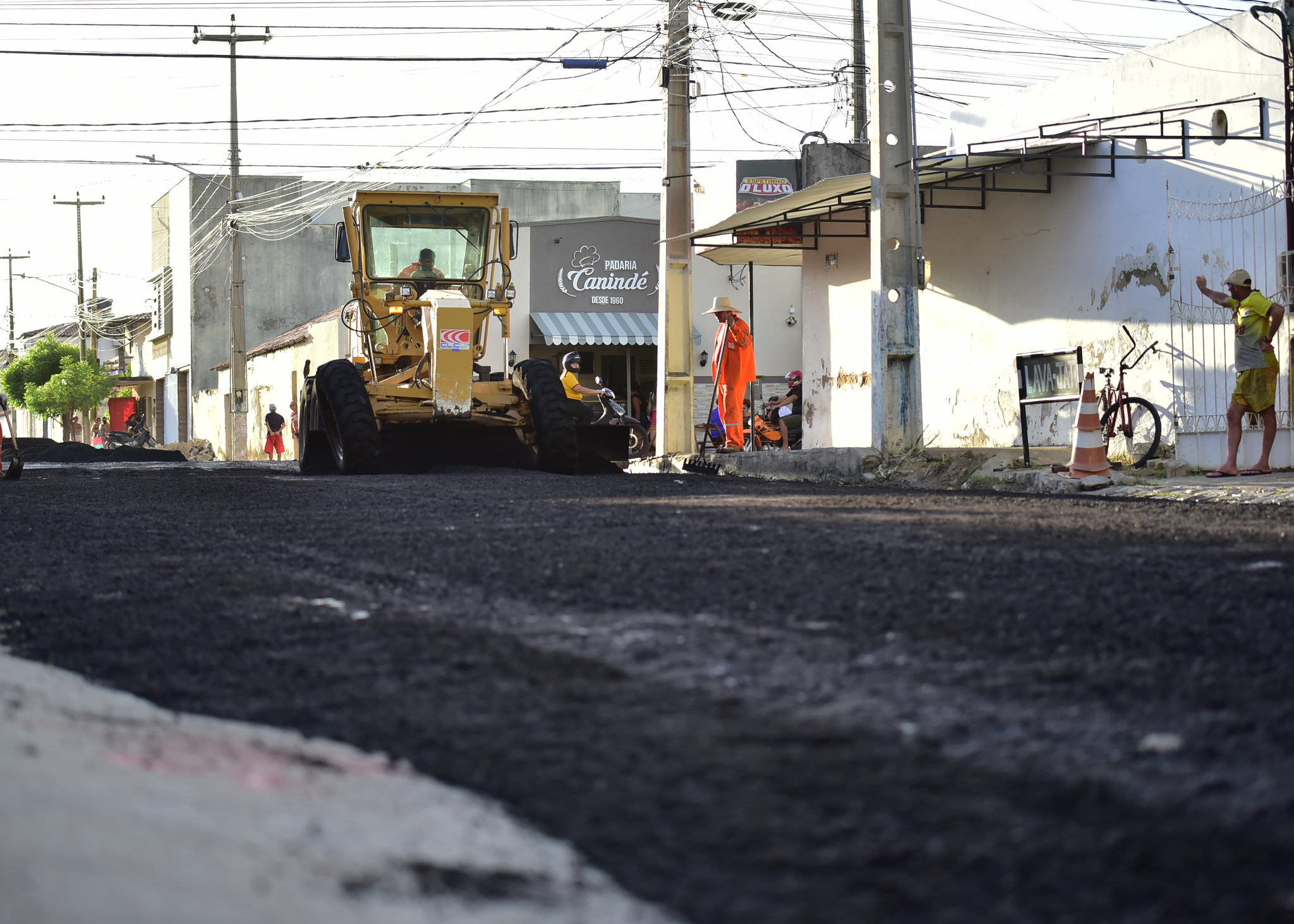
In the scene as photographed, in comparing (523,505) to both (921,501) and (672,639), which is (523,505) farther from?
(672,639)

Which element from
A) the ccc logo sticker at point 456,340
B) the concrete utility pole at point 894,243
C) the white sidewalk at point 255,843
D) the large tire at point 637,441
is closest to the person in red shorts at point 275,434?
the large tire at point 637,441

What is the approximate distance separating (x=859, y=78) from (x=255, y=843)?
2492cm

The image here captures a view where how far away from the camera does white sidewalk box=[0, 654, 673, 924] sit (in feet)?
6.13

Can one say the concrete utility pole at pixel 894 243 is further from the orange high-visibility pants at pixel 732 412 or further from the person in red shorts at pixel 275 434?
the person in red shorts at pixel 275 434

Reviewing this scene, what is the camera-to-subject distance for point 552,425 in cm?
1284

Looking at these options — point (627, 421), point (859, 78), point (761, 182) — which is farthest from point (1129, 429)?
point (859, 78)

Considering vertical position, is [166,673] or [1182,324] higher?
[1182,324]

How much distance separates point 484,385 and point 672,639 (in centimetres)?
1044

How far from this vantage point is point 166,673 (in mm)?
3611

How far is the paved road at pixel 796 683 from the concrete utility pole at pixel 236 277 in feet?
93.5

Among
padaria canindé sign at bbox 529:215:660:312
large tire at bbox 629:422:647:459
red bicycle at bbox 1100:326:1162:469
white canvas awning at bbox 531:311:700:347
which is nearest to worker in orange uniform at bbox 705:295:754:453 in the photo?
large tire at bbox 629:422:647:459

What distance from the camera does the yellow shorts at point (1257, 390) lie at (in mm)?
10633

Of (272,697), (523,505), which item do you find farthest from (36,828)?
(523,505)

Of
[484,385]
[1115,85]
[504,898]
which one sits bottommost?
[504,898]
